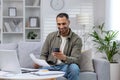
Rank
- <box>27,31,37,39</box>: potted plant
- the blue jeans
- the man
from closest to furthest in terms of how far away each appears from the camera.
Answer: the blue jeans
the man
<box>27,31,37,39</box>: potted plant

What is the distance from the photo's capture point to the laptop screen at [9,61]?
235 centimetres

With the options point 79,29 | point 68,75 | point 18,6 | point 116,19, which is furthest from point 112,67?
point 18,6

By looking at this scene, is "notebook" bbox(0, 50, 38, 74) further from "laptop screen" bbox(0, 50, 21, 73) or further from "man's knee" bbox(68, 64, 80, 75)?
"man's knee" bbox(68, 64, 80, 75)

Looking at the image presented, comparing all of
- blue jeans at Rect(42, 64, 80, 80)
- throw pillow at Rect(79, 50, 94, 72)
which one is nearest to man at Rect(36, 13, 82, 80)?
blue jeans at Rect(42, 64, 80, 80)

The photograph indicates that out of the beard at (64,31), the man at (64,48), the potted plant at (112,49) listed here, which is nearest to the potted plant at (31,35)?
the potted plant at (112,49)

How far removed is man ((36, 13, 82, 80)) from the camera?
125 inches

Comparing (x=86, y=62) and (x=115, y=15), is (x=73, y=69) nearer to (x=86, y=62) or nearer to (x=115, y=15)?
(x=86, y=62)

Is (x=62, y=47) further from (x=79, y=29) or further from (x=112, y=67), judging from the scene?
(x=79, y=29)

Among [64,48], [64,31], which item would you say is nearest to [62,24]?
[64,31]

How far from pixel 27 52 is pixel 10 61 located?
143 cm

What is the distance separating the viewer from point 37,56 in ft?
12.4

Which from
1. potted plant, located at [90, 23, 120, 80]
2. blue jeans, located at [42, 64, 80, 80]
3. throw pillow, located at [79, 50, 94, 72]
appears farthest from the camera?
potted plant, located at [90, 23, 120, 80]

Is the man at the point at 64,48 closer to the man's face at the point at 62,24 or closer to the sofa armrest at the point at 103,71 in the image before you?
the man's face at the point at 62,24

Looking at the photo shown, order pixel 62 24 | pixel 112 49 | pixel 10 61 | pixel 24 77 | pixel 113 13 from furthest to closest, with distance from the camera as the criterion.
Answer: pixel 113 13
pixel 112 49
pixel 62 24
pixel 10 61
pixel 24 77
